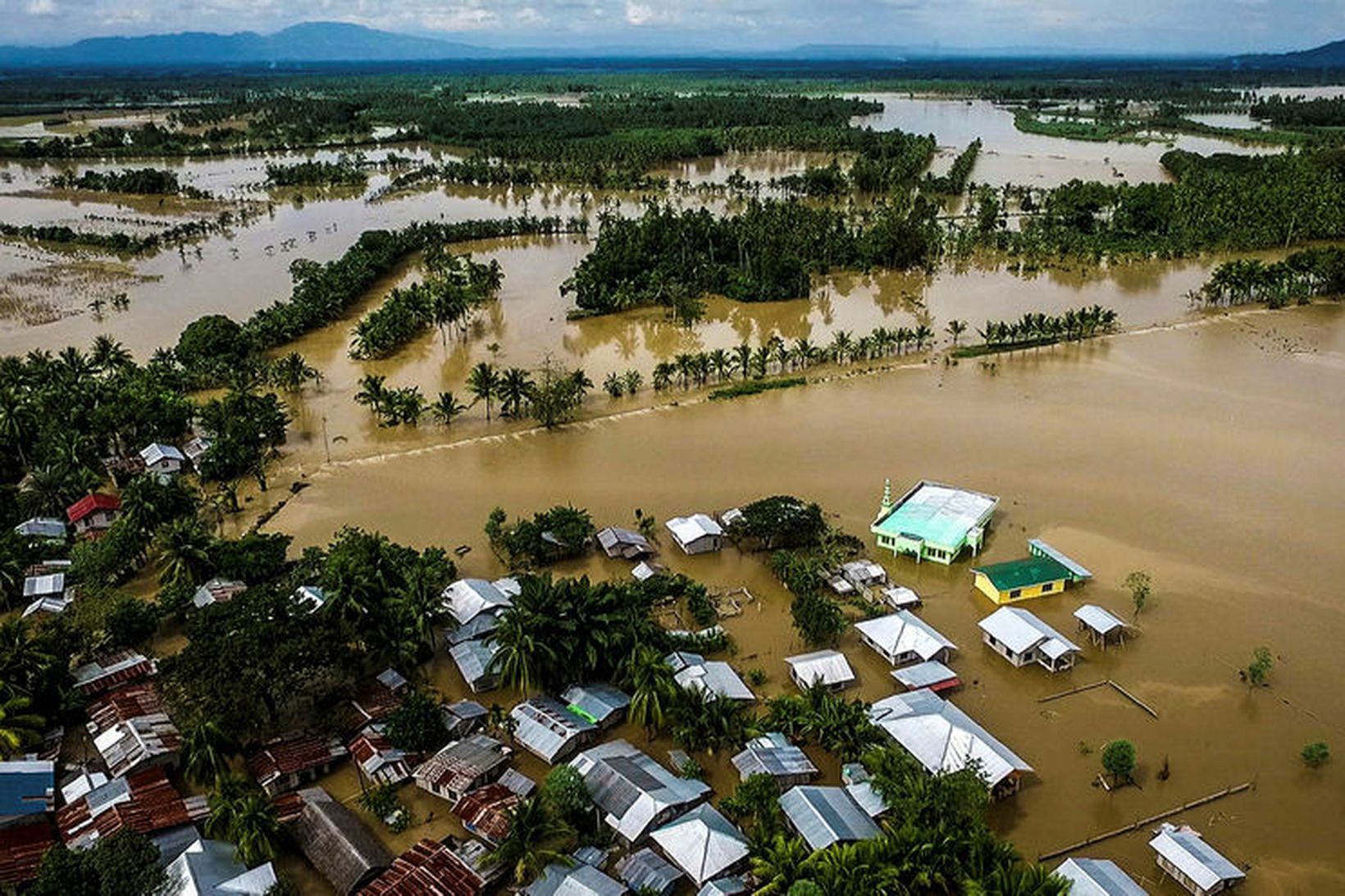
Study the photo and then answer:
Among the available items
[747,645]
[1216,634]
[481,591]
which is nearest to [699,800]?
[747,645]

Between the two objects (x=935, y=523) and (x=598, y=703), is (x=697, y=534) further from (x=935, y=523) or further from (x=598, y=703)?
(x=598, y=703)

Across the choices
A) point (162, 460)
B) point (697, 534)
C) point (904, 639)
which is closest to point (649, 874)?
point (904, 639)

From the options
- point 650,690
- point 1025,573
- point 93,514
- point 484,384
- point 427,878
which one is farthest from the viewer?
point 484,384

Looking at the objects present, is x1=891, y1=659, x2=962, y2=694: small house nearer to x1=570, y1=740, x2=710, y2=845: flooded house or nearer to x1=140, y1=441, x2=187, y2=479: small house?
x1=570, y1=740, x2=710, y2=845: flooded house

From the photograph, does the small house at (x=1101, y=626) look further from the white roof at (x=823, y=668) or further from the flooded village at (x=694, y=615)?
the white roof at (x=823, y=668)

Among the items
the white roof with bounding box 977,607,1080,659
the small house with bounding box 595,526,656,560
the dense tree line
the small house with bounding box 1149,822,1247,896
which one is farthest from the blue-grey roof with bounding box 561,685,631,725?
the dense tree line
